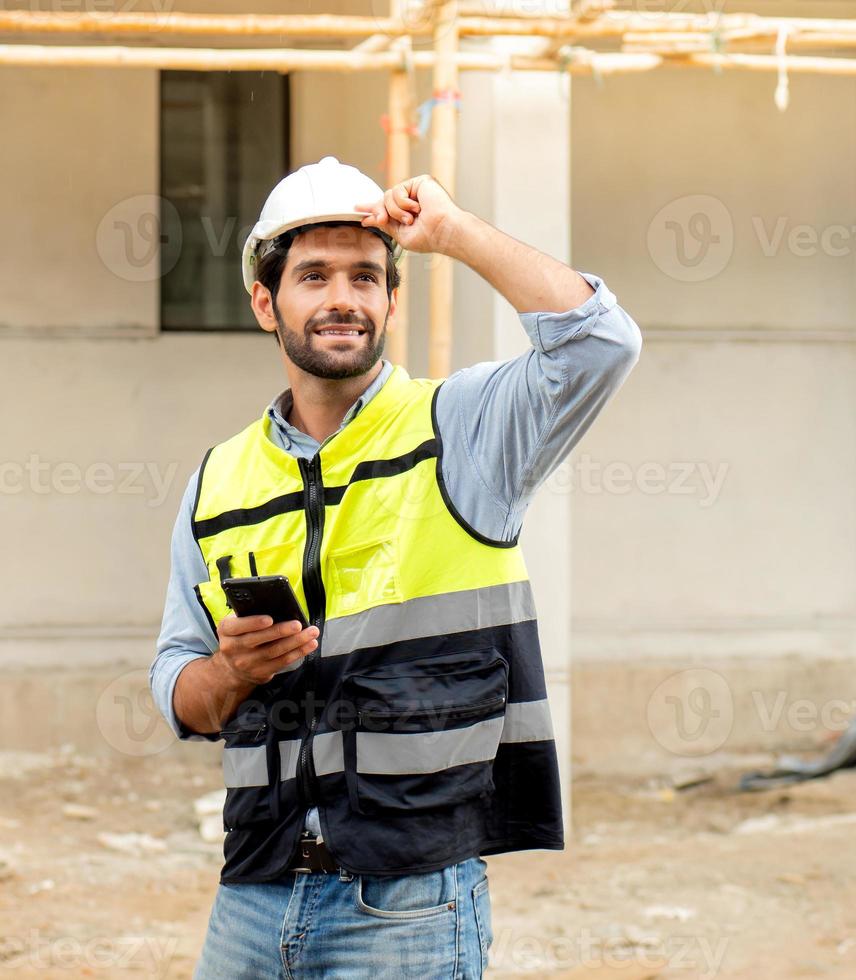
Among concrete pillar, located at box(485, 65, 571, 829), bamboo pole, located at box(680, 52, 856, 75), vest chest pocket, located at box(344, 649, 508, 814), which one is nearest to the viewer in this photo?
vest chest pocket, located at box(344, 649, 508, 814)

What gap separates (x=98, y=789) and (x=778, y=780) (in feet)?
12.0

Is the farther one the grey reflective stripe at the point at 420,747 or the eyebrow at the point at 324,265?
the eyebrow at the point at 324,265

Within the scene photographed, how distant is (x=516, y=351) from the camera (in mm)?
5602

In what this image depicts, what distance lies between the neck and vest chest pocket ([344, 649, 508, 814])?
507mm

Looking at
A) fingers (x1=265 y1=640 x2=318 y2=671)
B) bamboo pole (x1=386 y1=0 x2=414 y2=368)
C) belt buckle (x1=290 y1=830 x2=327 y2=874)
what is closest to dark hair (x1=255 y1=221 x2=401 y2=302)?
fingers (x1=265 y1=640 x2=318 y2=671)

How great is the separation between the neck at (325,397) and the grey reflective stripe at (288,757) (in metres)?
0.56

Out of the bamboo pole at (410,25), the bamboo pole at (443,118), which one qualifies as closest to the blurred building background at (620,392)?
the bamboo pole at (443,118)

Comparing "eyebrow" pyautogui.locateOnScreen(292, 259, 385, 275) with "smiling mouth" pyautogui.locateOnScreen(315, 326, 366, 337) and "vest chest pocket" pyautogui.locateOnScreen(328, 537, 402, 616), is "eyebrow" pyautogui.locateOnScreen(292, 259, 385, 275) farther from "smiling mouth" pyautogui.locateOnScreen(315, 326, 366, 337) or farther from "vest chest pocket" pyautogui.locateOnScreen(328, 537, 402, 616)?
"vest chest pocket" pyautogui.locateOnScreen(328, 537, 402, 616)

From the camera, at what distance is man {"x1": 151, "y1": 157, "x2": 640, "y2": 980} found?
206 cm

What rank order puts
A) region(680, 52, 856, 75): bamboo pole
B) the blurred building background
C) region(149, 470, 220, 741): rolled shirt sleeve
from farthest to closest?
the blurred building background < region(680, 52, 856, 75): bamboo pole < region(149, 470, 220, 741): rolled shirt sleeve

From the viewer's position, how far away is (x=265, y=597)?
6.63ft

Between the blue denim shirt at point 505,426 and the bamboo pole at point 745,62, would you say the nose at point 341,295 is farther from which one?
the bamboo pole at point 745,62

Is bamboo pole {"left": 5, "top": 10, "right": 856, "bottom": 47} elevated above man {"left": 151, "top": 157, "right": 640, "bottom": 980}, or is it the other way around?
bamboo pole {"left": 5, "top": 10, "right": 856, "bottom": 47}

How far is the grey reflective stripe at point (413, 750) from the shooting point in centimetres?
208
